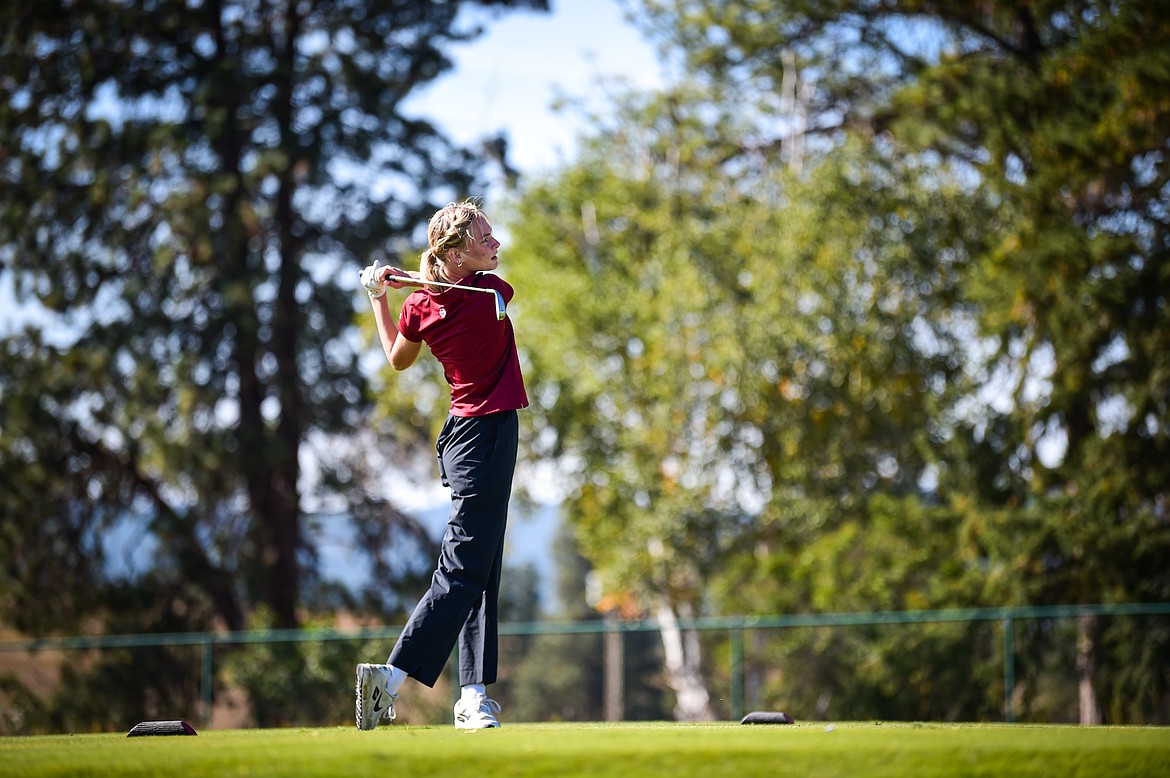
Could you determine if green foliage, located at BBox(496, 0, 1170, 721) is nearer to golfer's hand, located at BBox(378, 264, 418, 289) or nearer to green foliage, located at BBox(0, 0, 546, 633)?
green foliage, located at BBox(0, 0, 546, 633)

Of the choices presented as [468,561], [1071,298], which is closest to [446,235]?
[468,561]

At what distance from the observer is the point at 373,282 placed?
194 inches

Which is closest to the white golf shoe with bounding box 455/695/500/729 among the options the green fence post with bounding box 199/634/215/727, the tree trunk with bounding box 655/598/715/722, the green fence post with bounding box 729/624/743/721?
the green fence post with bounding box 729/624/743/721

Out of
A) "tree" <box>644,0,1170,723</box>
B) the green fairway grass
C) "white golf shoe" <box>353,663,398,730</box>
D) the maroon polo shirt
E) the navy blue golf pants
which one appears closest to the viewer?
the green fairway grass

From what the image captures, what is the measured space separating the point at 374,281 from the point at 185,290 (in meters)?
16.4

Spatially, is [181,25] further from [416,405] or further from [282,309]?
[416,405]

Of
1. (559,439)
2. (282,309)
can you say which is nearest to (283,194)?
(282,309)

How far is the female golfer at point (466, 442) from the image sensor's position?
4.81m

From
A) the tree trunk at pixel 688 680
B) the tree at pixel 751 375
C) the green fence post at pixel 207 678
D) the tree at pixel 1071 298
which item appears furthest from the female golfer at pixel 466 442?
the tree trunk at pixel 688 680

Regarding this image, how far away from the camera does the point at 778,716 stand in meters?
5.22

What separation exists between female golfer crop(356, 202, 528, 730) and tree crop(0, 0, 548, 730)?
15.4 meters

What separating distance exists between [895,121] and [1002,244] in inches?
129

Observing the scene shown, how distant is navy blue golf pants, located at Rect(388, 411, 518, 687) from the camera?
4.78 m

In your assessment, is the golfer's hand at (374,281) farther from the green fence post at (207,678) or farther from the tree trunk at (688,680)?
the tree trunk at (688,680)
